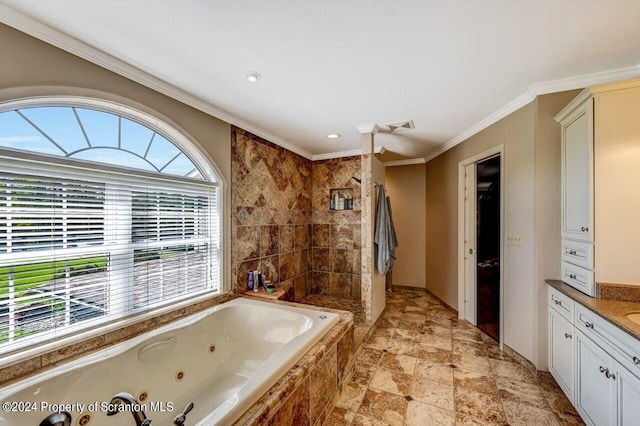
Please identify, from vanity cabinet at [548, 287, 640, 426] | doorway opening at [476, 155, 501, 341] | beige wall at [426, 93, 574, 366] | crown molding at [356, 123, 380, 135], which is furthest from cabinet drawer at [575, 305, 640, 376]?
crown molding at [356, 123, 380, 135]

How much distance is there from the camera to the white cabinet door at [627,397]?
3.85 ft

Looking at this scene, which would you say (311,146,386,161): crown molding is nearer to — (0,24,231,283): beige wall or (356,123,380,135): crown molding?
(356,123,380,135): crown molding

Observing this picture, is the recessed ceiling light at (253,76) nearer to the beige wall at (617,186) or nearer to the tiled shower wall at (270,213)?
the tiled shower wall at (270,213)

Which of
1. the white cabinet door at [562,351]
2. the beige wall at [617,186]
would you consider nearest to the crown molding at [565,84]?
the beige wall at [617,186]

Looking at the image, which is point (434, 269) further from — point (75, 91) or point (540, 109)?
point (75, 91)

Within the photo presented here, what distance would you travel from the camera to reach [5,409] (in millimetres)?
1098

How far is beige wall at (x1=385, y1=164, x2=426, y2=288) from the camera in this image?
457 cm

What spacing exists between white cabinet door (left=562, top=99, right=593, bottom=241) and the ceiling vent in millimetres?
1293

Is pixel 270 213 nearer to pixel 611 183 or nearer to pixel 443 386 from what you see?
pixel 443 386

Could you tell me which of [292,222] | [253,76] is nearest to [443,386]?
[292,222]

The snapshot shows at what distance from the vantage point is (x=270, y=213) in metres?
3.21

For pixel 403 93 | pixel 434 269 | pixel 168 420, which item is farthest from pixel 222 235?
pixel 434 269

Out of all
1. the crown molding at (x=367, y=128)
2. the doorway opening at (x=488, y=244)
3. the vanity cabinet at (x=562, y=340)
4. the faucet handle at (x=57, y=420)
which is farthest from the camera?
the doorway opening at (x=488, y=244)

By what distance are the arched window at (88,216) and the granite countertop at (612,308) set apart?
2843 mm
